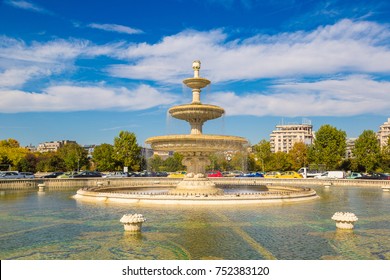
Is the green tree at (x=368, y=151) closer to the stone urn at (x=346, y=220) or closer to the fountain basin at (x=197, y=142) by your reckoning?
the fountain basin at (x=197, y=142)

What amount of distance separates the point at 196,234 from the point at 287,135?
568ft

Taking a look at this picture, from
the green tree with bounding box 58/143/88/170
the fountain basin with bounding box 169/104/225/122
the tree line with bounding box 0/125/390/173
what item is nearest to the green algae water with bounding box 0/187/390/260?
the fountain basin with bounding box 169/104/225/122

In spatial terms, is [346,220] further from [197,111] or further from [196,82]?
[196,82]

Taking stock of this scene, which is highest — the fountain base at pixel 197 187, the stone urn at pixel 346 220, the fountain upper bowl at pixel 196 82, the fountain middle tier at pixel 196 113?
the fountain upper bowl at pixel 196 82

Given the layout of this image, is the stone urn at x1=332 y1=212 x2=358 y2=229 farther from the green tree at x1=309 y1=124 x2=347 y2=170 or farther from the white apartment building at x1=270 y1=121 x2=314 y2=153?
the white apartment building at x1=270 y1=121 x2=314 y2=153

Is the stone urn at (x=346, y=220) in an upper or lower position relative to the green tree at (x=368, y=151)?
lower

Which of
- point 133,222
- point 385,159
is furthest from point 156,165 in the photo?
point 133,222

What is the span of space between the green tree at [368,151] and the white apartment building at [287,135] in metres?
106

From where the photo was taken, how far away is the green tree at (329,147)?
244 ft

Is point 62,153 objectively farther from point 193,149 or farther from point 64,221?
point 64,221

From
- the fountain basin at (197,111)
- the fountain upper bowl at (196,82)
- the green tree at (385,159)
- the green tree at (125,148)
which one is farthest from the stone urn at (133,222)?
the green tree at (385,159)

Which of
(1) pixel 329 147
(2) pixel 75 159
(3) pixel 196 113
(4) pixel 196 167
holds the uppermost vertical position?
(3) pixel 196 113

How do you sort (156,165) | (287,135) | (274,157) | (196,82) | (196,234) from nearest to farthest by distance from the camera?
(196,234)
(196,82)
(274,157)
(156,165)
(287,135)

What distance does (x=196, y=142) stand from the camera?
28156 millimetres
